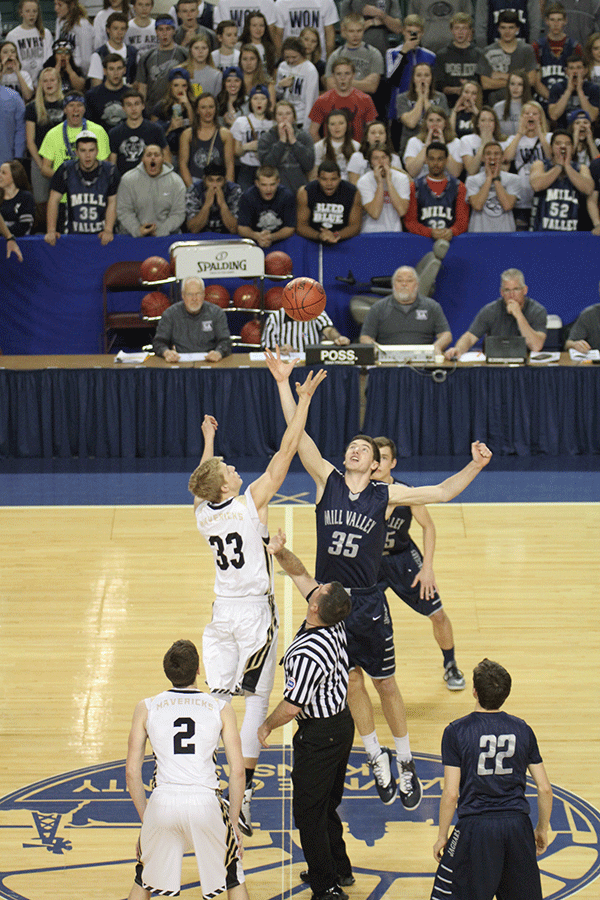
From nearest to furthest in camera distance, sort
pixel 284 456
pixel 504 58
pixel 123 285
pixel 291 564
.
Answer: pixel 291 564 < pixel 284 456 < pixel 123 285 < pixel 504 58

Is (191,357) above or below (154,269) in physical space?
below

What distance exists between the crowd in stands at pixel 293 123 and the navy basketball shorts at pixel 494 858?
1065 centimetres

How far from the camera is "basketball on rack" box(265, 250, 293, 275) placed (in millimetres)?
14383

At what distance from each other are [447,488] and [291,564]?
0.96 metres

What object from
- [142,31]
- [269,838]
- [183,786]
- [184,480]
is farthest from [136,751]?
[142,31]

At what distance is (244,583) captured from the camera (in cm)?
637

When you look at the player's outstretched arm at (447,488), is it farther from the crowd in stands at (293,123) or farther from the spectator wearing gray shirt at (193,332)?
the crowd in stands at (293,123)

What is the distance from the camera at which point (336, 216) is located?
14836mm

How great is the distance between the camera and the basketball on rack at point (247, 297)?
14375 mm

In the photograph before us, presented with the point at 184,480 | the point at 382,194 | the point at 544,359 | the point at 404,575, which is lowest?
the point at 184,480

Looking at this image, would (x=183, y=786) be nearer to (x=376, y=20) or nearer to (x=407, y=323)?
(x=407, y=323)

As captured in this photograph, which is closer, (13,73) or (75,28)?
(13,73)

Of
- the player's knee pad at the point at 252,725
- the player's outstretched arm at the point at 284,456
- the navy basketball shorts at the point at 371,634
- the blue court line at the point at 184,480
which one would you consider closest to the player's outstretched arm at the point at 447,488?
the navy basketball shorts at the point at 371,634

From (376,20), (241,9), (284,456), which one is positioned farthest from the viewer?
(376,20)
